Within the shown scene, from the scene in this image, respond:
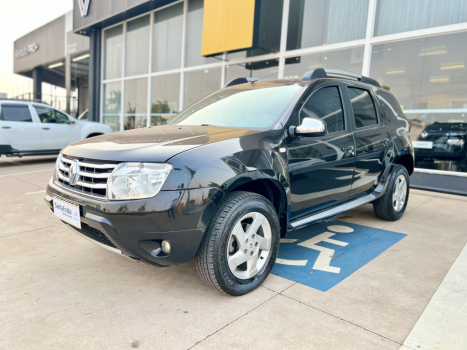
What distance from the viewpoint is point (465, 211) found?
5211mm

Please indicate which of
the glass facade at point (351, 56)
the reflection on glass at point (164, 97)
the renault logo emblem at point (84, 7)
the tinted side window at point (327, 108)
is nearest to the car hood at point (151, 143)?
the tinted side window at point (327, 108)

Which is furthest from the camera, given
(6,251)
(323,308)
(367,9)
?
(367,9)

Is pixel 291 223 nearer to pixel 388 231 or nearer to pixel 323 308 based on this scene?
pixel 323 308

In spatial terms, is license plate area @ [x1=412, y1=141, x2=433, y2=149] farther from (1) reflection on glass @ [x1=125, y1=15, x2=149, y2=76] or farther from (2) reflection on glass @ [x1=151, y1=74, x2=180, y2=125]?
(1) reflection on glass @ [x1=125, y1=15, x2=149, y2=76]

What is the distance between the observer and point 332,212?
3.32 meters

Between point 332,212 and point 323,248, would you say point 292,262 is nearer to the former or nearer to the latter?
point 323,248

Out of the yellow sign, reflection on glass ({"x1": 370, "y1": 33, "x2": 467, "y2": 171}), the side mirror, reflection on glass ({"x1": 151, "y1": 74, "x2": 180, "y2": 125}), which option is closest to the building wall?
reflection on glass ({"x1": 151, "y1": 74, "x2": 180, "y2": 125})

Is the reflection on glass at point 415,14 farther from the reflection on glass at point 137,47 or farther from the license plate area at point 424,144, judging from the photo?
the reflection on glass at point 137,47

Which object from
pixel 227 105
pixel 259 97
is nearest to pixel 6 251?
pixel 227 105

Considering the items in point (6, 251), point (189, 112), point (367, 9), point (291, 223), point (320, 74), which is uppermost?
point (367, 9)

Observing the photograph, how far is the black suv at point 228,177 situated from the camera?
212 cm

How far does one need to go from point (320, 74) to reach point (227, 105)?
3.09ft

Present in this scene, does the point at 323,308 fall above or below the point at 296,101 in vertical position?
below

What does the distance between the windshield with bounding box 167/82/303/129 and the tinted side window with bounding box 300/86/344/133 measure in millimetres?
173
